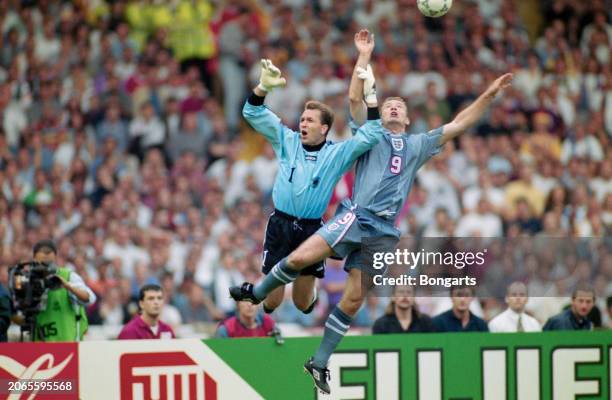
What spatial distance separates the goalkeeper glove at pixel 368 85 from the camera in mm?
10070

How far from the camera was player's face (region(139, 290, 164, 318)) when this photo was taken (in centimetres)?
1144

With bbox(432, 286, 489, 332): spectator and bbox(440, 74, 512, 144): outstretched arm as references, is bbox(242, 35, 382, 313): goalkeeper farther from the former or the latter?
bbox(432, 286, 489, 332): spectator

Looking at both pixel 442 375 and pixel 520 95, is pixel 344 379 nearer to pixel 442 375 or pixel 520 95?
pixel 442 375

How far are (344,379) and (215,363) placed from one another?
1130 mm

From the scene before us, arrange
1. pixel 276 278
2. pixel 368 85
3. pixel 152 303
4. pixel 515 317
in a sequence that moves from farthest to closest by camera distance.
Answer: pixel 515 317
pixel 152 303
pixel 276 278
pixel 368 85

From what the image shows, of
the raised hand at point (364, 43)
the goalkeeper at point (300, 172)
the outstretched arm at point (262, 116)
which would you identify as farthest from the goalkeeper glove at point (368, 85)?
the outstretched arm at point (262, 116)

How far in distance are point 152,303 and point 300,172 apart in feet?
6.58

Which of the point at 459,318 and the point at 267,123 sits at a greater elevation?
the point at 267,123

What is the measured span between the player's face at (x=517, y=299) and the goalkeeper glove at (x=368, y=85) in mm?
2765

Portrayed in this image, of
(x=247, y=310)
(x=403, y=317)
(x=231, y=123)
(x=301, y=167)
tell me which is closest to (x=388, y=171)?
(x=301, y=167)

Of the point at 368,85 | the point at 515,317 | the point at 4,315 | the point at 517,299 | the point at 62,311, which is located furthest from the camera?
the point at 515,317

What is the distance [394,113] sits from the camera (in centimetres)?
1056

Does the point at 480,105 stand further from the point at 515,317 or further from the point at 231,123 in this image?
the point at 231,123

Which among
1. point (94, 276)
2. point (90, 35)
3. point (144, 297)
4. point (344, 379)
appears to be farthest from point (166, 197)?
→ point (344, 379)
